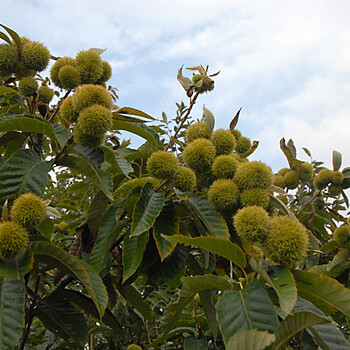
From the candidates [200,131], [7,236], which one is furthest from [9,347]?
[200,131]

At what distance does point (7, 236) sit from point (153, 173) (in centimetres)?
61

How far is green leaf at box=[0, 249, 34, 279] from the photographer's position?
1303 mm

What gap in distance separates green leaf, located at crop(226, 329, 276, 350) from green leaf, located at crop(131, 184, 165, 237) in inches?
19.5

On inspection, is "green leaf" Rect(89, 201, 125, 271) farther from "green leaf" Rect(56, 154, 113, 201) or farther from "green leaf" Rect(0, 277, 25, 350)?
"green leaf" Rect(0, 277, 25, 350)

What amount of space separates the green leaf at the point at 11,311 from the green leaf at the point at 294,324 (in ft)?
2.75

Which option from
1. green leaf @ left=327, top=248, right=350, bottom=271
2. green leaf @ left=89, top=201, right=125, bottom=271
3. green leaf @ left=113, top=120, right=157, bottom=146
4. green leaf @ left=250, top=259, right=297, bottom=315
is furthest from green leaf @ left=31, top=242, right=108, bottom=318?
green leaf @ left=327, top=248, right=350, bottom=271

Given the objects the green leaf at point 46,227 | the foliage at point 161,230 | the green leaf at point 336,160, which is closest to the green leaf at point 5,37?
the foliage at point 161,230

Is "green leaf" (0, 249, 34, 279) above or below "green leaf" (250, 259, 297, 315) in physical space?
above

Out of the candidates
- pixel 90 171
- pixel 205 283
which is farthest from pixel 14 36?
pixel 205 283

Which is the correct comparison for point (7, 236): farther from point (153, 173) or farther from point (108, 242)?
point (153, 173)

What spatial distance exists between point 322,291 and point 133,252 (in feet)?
2.25

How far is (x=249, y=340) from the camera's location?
979 mm

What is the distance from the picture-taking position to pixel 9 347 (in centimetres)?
122

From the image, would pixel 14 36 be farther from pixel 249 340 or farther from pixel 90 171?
pixel 249 340
